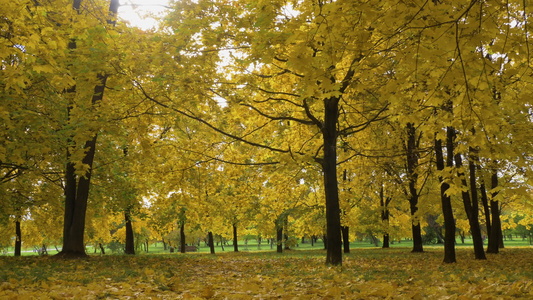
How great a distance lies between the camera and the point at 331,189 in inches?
369

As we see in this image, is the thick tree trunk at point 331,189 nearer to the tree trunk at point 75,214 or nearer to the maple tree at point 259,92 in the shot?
the maple tree at point 259,92

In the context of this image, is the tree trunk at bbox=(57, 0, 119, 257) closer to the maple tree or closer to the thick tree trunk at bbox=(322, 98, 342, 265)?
the maple tree

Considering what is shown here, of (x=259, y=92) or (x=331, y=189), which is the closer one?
(x=331, y=189)

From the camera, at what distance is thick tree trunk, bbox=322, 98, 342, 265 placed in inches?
364

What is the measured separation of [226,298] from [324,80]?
2.72 meters

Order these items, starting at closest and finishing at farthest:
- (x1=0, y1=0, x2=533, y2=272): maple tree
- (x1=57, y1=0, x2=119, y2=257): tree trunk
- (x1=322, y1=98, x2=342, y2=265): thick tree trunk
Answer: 1. (x1=0, y1=0, x2=533, y2=272): maple tree
2. (x1=322, y1=98, x2=342, y2=265): thick tree trunk
3. (x1=57, y1=0, x2=119, y2=257): tree trunk

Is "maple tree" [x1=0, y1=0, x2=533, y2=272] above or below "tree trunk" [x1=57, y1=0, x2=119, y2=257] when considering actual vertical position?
above

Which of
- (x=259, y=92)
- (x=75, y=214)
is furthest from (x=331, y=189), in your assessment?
(x=75, y=214)

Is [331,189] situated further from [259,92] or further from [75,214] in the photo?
[75,214]

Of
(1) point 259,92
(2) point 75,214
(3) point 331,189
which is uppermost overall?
(1) point 259,92

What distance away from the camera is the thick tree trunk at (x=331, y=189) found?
9250mm

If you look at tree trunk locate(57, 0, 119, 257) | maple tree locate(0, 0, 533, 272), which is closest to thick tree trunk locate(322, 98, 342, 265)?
maple tree locate(0, 0, 533, 272)

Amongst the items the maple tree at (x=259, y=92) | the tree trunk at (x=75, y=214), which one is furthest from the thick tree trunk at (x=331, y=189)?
the tree trunk at (x=75, y=214)

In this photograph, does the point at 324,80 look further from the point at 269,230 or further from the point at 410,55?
the point at 269,230
